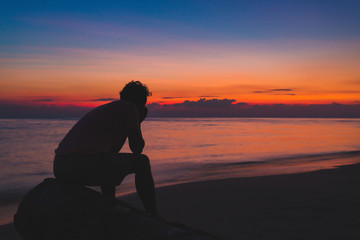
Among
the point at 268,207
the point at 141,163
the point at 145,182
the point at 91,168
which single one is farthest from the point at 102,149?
the point at 268,207

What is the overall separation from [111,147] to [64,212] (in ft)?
2.57

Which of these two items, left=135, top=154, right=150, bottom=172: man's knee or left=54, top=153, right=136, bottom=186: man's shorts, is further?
left=135, top=154, right=150, bottom=172: man's knee

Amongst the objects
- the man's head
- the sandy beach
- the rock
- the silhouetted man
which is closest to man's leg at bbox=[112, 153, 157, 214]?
the silhouetted man

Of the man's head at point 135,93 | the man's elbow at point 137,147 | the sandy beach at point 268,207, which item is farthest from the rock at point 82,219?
the sandy beach at point 268,207

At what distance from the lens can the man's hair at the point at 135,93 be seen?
3283 millimetres

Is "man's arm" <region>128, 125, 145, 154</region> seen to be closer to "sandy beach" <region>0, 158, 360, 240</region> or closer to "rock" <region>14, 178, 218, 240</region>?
"rock" <region>14, 178, 218, 240</region>

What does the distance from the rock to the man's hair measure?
1.06 meters

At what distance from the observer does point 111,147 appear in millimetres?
3031

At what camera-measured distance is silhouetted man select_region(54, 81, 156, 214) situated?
9.53ft

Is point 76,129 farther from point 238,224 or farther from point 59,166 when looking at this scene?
point 238,224

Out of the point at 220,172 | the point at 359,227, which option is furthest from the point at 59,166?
the point at 220,172

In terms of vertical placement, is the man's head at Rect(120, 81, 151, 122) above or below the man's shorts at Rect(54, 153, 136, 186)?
above

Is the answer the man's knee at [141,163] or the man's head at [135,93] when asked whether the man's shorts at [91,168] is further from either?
the man's head at [135,93]

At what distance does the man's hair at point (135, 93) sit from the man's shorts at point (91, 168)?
2.07ft
